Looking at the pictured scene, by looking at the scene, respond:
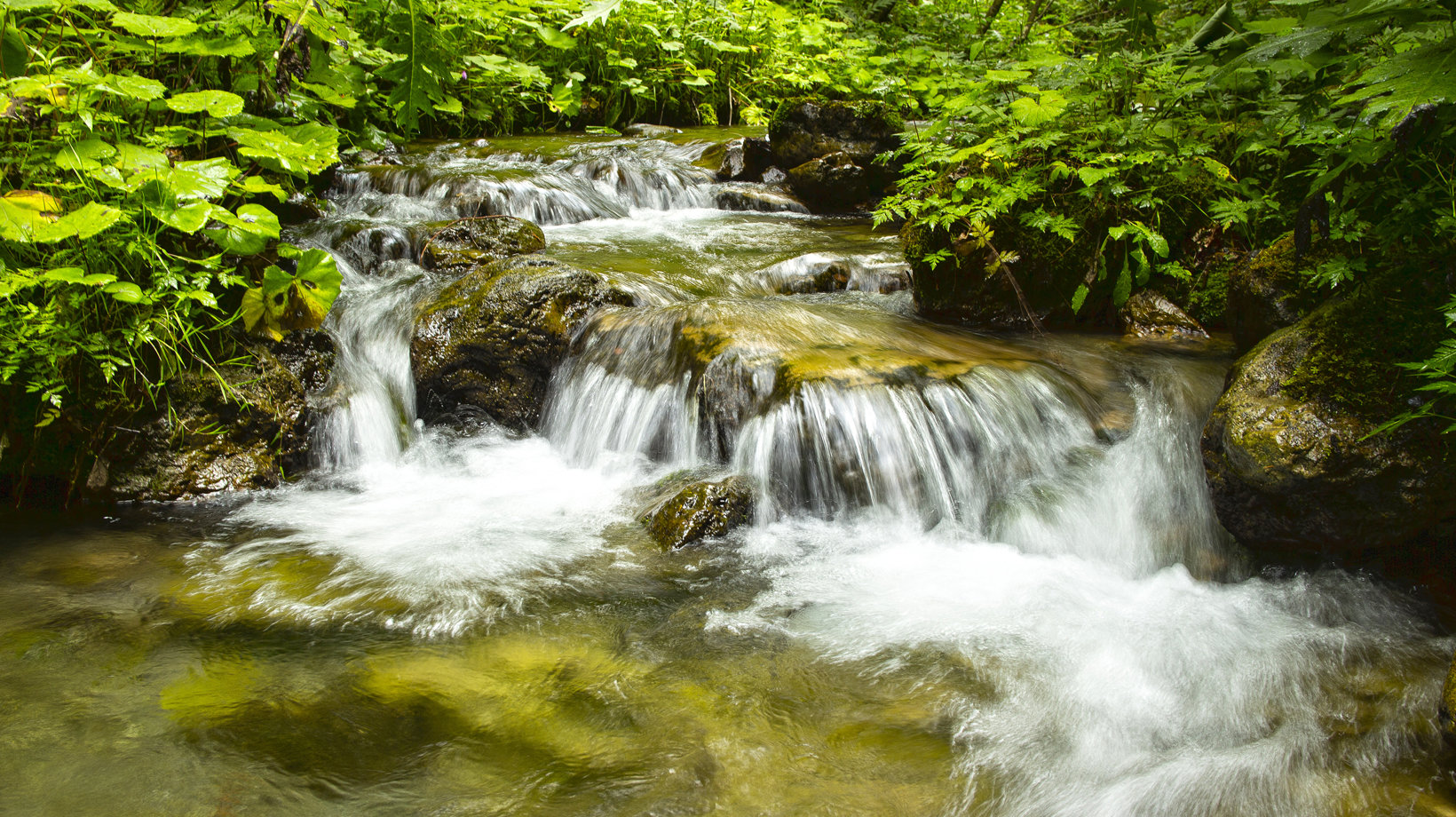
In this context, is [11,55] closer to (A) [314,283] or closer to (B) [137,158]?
(B) [137,158]

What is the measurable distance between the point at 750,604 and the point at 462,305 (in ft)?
10.5

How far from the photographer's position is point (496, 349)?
5.19 metres

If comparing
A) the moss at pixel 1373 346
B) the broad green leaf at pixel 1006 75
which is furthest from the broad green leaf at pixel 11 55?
the moss at pixel 1373 346

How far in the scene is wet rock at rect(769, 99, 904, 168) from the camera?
30.2ft

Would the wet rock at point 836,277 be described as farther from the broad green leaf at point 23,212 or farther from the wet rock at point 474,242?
the broad green leaf at point 23,212

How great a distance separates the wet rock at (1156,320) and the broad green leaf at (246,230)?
5091 millimetres

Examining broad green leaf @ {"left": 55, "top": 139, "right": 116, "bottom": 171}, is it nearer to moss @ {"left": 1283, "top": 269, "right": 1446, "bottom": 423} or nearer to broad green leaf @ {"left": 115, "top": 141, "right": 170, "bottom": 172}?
broad green leaf @ {"left": 115, "top": 141, "right": 170, "bottom": 172}

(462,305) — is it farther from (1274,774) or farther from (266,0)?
(1274,774)

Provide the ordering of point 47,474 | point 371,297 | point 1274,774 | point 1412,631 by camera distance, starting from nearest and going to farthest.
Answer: point 1274,774, point 1412,631, point 47,474, point 371,297

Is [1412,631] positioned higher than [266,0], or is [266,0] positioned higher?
[266,0]

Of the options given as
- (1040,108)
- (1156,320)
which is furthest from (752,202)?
(1156,320)

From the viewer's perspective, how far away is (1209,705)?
2545 mm

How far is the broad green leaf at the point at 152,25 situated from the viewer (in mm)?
3635

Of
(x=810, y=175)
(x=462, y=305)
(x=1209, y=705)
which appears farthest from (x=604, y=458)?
(x=810, y=175)
